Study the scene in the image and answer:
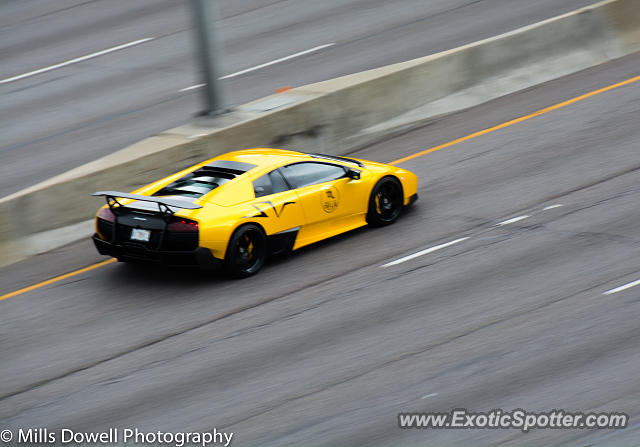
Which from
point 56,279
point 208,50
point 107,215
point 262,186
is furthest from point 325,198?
point 208,50

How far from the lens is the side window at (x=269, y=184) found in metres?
12.1

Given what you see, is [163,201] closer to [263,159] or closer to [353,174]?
[263,159]

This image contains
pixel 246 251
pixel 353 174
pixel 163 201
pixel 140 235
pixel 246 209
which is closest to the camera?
pixel 163 201

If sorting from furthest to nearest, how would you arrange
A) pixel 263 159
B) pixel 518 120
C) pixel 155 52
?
pixel 155 52 < pixel 518 120 < pixel 263 159

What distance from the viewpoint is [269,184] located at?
12.2m

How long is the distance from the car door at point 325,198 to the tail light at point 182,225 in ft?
5.58

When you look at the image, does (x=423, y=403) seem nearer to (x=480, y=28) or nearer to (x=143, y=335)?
(x=143, y=335)

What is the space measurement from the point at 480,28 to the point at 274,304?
13.5m

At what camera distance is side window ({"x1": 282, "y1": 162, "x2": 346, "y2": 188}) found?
41.2ft

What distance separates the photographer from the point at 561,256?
38.4 ft

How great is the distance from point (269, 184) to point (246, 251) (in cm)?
98

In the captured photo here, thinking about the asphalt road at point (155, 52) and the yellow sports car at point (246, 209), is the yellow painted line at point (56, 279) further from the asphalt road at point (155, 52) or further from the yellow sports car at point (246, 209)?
the asphalt road at point (155, 52)

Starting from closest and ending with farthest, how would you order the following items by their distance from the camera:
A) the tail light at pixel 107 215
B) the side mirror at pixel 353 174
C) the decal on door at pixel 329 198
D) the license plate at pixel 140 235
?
1. the license plate at pixel 140 235
2. the tail light at pixel 107 215
3. the decal on door at pixel 329 198
4. the side mirror at pixel 353 174

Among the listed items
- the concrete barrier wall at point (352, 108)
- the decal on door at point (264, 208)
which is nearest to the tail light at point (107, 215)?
the decal on door at point (264, 208)
